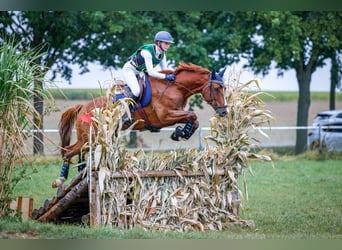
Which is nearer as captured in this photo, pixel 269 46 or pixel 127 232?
pixel 127 232

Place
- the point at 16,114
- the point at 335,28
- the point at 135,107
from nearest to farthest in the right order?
the point at 16,114 → the point at 135,107 → the point at 335,28

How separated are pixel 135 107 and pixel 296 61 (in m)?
6.83

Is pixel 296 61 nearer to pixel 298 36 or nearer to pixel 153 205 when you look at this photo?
pixel 298 36

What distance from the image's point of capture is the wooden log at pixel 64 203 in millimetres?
6487

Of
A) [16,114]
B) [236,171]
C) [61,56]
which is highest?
[61,56]

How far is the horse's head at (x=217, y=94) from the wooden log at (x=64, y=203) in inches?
51.9

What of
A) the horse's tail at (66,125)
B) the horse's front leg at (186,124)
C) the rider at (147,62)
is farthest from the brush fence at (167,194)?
the horse's tail at (66,125)

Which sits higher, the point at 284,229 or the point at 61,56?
the point at 61,56

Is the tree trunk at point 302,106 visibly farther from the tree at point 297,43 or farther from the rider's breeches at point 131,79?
the rider's breeches at point 131,79

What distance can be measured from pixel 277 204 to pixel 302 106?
195 inches

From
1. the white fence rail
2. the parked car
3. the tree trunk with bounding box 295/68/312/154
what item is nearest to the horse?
the white fence rail

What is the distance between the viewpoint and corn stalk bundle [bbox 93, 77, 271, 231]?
6.48 m

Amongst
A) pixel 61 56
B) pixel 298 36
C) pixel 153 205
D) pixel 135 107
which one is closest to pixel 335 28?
pixel 298 36

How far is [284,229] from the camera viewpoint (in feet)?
23.1
